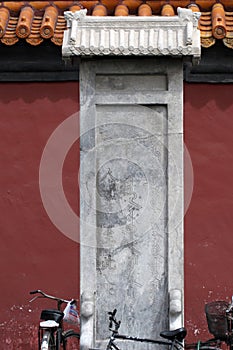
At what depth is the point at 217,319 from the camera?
32.7 feet

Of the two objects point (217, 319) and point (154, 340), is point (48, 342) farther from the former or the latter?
point (217, 319)

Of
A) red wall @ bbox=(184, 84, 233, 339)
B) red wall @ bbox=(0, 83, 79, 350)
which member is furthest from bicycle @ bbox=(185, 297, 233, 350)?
red wall @ bbox=(0, 83, 79, 350)

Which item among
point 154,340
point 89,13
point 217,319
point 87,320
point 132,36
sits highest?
point 89,13

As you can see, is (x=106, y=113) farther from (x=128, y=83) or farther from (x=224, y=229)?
(x=224, y=229)

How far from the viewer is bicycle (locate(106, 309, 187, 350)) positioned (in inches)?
349

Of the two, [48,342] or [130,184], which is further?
[48,342]

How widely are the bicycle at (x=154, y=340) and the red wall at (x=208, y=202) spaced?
2.43m

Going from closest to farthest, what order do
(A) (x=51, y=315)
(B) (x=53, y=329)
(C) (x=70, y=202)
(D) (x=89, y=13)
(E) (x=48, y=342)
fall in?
(E) (x=48, y=342) → (B) (x=53, y=329) → (A) (x=51, y=315) → (C) (x=70, y=202) → (D) (x=89, y=13)

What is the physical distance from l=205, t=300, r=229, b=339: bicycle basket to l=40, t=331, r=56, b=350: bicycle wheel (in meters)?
1.38

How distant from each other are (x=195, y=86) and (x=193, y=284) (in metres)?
1.99

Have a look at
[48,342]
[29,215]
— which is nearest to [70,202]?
[29,215]

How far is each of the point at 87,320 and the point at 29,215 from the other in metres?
2.74

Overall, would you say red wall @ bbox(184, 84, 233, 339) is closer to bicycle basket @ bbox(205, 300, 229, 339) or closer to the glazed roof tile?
the glazed roof tile

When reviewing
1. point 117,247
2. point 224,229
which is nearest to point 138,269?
point 117,247
